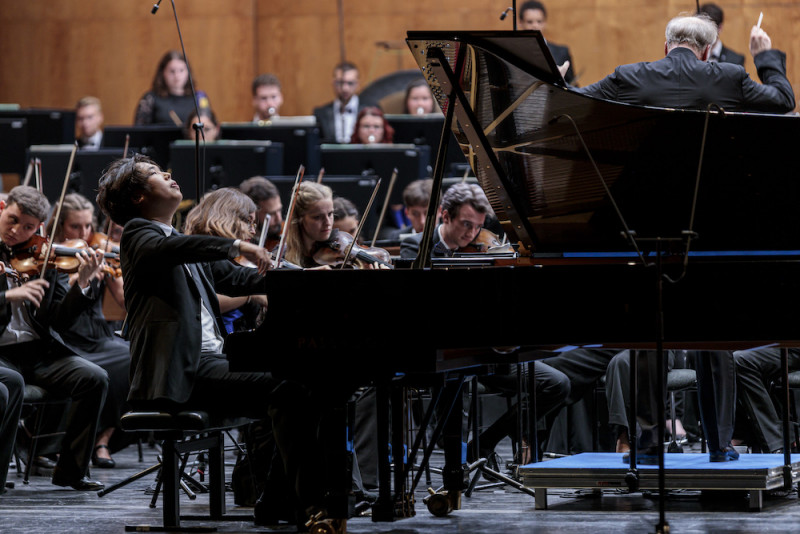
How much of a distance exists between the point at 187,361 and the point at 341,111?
5.13 meters

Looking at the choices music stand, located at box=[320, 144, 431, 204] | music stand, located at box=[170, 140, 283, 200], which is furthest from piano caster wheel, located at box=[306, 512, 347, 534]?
music stand, located at box=[170, 140, 283, 200]

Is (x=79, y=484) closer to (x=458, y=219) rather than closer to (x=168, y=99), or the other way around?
(x=458, y=219)

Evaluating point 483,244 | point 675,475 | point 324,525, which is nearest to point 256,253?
point 324,525

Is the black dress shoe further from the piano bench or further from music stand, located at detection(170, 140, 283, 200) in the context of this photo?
music stand, located at detection(170, 140, 283, 200)

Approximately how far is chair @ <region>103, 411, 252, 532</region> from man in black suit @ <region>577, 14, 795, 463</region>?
140cm

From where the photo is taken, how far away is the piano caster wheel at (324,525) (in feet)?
10.4

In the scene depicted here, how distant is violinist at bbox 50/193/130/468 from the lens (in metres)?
5.19

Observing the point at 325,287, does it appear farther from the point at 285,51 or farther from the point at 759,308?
the point at 285,51

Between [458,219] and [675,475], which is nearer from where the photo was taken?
[675,475]

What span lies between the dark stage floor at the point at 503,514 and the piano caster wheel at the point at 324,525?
214 mm

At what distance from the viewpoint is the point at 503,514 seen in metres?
3.81

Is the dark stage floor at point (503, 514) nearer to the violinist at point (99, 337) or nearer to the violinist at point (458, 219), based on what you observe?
the violinist at point (99, 337)

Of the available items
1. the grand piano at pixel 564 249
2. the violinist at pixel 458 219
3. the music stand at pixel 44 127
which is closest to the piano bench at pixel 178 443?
the grand piano at pixel 564 249

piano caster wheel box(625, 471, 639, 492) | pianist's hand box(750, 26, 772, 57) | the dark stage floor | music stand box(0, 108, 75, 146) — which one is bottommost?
→ the dark stage floor
